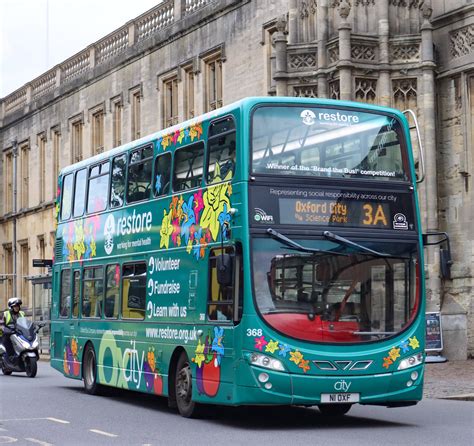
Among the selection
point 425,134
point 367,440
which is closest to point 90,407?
point 367,440

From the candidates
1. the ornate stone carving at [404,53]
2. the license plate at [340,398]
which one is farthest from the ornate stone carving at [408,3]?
the license plate at [340,398]

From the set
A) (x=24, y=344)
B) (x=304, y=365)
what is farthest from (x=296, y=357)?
(x=24, y=344)

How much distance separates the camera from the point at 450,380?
21.8 meters

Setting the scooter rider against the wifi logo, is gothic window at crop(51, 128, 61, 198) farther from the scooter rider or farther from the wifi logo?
the wifi logo

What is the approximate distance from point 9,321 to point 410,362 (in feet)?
42.9

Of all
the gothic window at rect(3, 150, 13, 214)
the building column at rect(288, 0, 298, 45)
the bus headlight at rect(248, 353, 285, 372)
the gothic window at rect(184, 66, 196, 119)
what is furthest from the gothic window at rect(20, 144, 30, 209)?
the bus headlight at rect(248, 353, 285, 372)

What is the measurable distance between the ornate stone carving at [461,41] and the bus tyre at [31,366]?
11848mm

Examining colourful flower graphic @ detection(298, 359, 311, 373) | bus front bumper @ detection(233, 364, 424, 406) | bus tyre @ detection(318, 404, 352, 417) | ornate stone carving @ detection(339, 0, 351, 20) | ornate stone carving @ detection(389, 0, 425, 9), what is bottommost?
bus tyre @ detection(318, 404, 352, 417)

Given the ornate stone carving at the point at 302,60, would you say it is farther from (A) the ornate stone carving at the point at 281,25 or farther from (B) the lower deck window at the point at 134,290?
(B) the lower deck window at the point at 134,290

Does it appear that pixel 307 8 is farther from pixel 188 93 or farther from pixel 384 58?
pixel 188 93

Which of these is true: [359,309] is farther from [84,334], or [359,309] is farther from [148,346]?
[84,334]

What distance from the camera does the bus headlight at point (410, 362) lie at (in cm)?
1439

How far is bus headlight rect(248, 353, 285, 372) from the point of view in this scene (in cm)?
1375

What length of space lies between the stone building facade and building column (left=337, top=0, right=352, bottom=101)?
3cm
